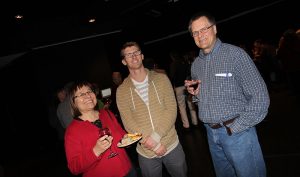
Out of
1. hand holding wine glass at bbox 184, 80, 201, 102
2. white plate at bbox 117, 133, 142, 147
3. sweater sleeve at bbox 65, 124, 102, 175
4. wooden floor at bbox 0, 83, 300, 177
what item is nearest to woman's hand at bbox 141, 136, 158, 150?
white plate at bbox 117, 133, 142, 147

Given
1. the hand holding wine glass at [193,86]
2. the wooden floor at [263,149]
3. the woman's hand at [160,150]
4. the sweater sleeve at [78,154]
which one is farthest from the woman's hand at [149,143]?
the wooden floor at [263,149]

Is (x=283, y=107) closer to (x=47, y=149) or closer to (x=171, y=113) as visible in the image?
(x=171, y=113)

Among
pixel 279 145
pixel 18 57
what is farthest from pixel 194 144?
pixel 18 57

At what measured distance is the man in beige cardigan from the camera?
2.53 metres

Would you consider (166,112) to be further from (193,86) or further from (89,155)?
(89,155)

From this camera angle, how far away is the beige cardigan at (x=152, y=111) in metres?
2.52

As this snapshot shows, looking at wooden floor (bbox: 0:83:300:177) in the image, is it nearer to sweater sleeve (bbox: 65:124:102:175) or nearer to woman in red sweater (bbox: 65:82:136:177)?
woman in red sweater (bbox: 65:82:136:177)

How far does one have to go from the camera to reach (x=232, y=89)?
6.84 feet

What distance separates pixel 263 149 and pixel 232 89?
266 cm

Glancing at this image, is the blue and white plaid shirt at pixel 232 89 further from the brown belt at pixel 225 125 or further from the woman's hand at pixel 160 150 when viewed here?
the woman's hand at pixel 160 150

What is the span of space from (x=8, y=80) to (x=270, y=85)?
1024 centimetres

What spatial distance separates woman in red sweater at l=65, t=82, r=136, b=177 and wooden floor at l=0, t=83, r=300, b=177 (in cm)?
203

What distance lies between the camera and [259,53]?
918 cm

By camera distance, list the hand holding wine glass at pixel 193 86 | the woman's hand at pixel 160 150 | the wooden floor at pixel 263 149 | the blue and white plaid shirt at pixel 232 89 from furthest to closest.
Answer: the wooden floor at pixel 263 149 → the woman's hand at pixel 160 150 → the hand holding wine glass at pixel 193 86 → the blue and white plaid shirt at pixel 232 89
